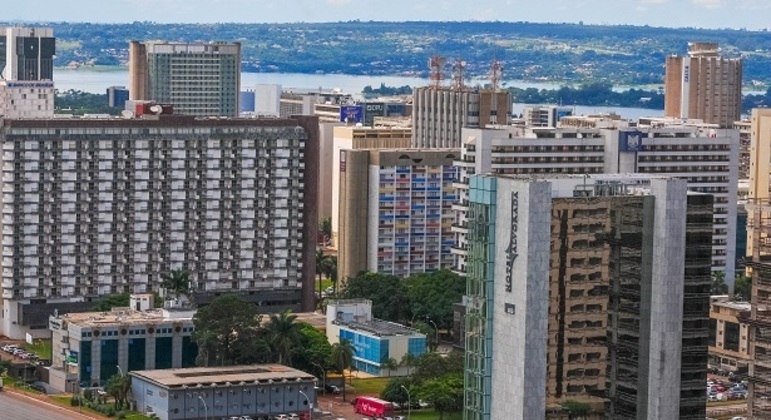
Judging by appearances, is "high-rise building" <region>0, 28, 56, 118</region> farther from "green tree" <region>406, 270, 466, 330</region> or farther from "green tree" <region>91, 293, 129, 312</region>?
"green tree" <region>91, 293, 129, 312</region>

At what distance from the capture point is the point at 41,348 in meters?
57.9

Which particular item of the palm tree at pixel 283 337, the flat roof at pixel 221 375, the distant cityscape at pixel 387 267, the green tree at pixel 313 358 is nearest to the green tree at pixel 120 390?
the distant cityscape at pixel 387 267

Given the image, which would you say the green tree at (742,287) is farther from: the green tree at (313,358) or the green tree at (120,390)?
the green tree at (120,390)

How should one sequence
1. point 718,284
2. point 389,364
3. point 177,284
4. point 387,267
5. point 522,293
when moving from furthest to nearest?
point 387,267, point 718,284, point 177,284, point 389,364, point 522,293

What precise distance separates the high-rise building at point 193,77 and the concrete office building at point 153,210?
46.2 m

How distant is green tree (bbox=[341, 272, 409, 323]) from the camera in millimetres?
60312

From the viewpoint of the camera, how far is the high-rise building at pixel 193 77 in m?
109

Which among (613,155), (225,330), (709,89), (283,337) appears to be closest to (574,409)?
(283,337)

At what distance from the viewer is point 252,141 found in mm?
61406

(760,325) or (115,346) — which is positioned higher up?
(760,325)

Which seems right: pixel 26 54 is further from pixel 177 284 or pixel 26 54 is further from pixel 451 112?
pixel 177 284

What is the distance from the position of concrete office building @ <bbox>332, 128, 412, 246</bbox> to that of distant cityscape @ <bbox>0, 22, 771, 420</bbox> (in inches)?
6.4

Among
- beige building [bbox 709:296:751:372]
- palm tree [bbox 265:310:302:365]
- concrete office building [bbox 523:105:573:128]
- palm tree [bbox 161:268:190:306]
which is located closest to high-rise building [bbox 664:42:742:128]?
concrete office building [bbox 523:105:573:128]

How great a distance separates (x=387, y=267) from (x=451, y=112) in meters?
9.18
